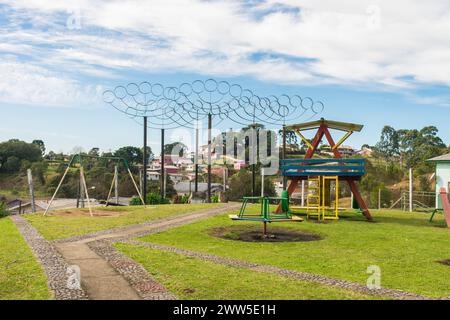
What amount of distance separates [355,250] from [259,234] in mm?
3455

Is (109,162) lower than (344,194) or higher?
higher

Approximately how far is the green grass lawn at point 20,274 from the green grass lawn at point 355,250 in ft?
11.0

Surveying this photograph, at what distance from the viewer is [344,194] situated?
51.7m

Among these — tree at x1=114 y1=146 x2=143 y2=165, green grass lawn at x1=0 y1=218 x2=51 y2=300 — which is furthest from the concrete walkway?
tree at x1=114 y1=146 x2=143 y2=165

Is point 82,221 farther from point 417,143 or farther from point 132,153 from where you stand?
point 417,143

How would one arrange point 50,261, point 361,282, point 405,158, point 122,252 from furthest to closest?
point 405,158 → point 122,252 → point 50,261 → point 361,282

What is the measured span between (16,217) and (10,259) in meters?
9.51

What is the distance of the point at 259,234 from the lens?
45.0 ft

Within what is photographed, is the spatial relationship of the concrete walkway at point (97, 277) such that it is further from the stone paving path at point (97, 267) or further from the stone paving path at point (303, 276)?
the stone paving path at point (303, 276)

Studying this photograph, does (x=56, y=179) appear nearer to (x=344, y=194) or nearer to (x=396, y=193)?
(x=344, y=194)

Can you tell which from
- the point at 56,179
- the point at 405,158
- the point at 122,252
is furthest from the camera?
the point at 405,158

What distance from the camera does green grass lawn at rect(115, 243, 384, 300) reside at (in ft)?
22.5

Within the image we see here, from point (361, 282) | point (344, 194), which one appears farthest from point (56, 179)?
point (361, 282)

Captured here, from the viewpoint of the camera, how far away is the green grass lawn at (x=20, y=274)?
681 cm
